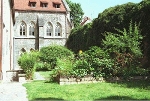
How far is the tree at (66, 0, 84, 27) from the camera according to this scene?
58.9 metres

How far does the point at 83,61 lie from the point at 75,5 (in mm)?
46034

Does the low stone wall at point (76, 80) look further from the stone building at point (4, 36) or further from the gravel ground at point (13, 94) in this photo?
the stone building at point (4, 36)

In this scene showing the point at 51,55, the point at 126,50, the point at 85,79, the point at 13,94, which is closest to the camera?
the point at 13,94

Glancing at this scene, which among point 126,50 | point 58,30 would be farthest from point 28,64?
point 58,30

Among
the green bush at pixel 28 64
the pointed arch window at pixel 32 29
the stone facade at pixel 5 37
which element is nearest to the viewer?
the green bush at pixel 28 64

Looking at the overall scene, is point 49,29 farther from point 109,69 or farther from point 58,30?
point 109,69

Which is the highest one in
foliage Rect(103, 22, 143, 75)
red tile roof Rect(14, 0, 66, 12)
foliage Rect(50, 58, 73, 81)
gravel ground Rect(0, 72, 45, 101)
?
red tile roof Rect(14, 0, 66, 12)

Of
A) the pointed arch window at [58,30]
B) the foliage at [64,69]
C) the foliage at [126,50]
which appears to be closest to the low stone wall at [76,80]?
the foliage at [64,69]

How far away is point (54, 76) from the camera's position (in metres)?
14.9

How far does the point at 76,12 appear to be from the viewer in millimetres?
59562

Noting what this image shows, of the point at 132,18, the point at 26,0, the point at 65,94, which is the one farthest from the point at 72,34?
the point at 65,94

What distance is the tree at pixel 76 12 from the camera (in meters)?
58.9

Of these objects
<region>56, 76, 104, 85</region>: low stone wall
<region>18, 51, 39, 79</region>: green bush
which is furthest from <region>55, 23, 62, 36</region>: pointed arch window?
<region>56, 76, 104, 85</region>: low stone wall

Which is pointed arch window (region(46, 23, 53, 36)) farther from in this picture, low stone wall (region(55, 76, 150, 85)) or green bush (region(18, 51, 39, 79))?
low stone wall (region(55, 76, 150, 85))
